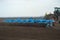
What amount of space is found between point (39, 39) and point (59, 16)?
9235 millimetres

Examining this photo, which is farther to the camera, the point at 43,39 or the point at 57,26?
the point at 57,26

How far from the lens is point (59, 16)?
20.0 meters

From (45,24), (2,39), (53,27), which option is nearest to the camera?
(2,39)

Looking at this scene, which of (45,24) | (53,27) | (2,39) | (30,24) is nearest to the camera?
(2,39)

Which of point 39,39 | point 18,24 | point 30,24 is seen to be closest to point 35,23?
point 30,24

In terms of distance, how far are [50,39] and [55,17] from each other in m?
9.48

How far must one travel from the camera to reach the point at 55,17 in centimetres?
2034

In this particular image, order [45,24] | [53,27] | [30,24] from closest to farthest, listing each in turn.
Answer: [53,27], [45,24], [30,24]

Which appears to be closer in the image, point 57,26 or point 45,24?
point 57,26

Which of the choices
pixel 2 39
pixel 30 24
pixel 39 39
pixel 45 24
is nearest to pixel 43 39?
pixel 39 39

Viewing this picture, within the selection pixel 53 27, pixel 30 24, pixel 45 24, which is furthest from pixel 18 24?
pixel 53 27

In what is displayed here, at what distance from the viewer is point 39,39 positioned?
36.5ft

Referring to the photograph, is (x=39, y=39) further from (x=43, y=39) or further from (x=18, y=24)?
(x=18, y=24)

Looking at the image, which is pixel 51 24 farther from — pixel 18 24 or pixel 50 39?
pixel 50 39
